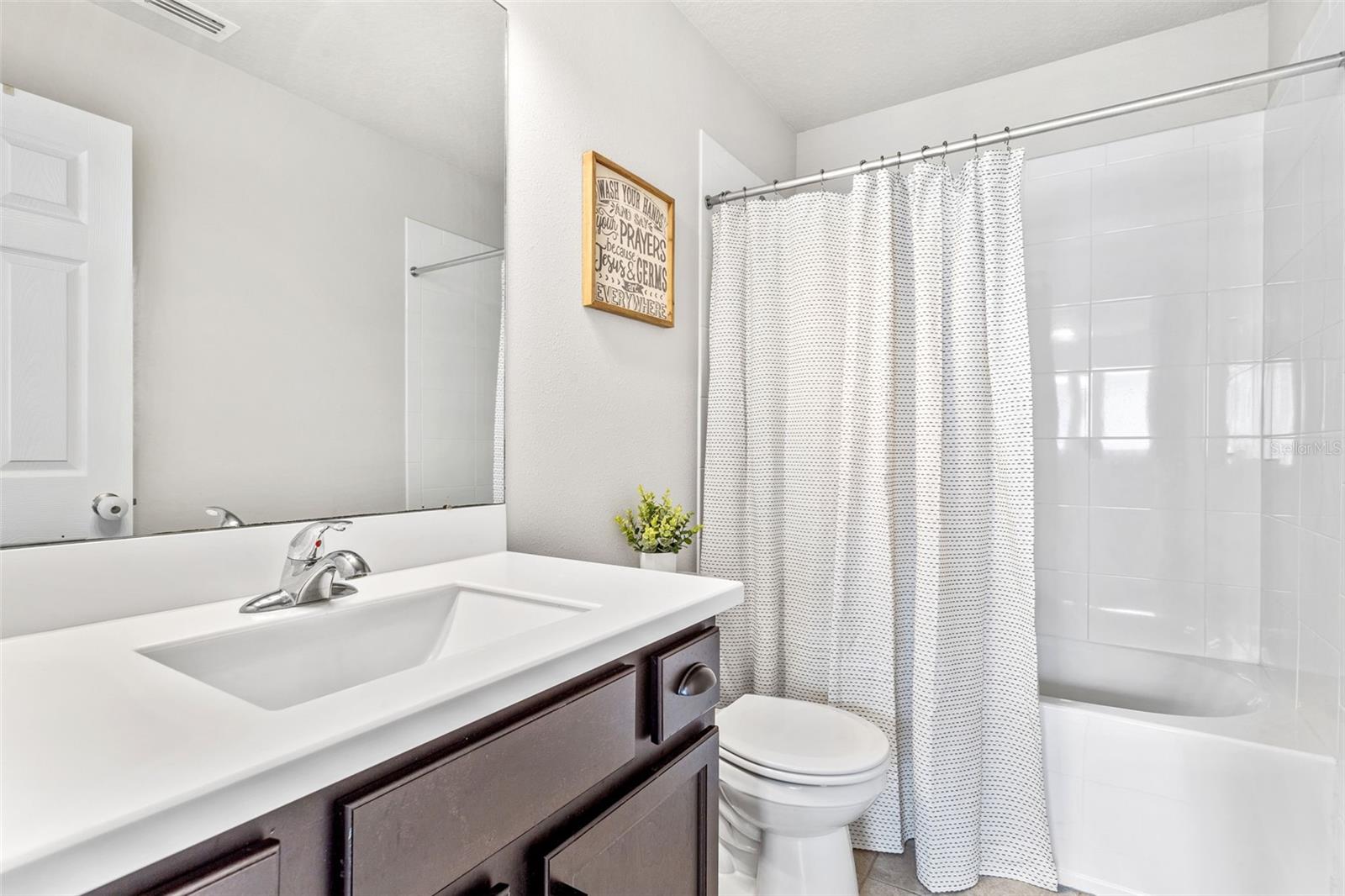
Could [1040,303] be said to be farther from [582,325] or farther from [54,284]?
Answer: [54,284]

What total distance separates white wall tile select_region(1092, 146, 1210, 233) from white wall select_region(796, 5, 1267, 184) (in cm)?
12

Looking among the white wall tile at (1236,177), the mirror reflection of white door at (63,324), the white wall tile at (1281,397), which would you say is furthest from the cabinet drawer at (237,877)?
the white wall tile at (1236,177)

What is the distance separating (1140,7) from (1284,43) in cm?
42

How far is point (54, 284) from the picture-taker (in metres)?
0.80

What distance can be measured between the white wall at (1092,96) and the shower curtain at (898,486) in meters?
0.86

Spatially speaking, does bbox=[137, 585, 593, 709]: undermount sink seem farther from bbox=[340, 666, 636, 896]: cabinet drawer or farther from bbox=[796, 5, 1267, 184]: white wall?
bbox=[796, 5, 1267, 184]: white wall

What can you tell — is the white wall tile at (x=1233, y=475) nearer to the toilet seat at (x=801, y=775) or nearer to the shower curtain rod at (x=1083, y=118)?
the shower curtain rod at (x=1083, y=118)

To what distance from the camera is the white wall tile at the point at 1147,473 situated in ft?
7.14

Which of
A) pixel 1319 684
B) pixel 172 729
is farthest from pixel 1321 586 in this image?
pixel 172 729

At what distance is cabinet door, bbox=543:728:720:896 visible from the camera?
75cm

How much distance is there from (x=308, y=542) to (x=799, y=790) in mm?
1127

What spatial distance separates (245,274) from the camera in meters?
0.99

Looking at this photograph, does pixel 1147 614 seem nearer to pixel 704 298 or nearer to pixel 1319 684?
pixel 1319 684

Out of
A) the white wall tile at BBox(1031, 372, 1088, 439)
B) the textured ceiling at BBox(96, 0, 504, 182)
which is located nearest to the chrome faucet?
the textured ceiling at BBox(96, 0, 504, 182)
